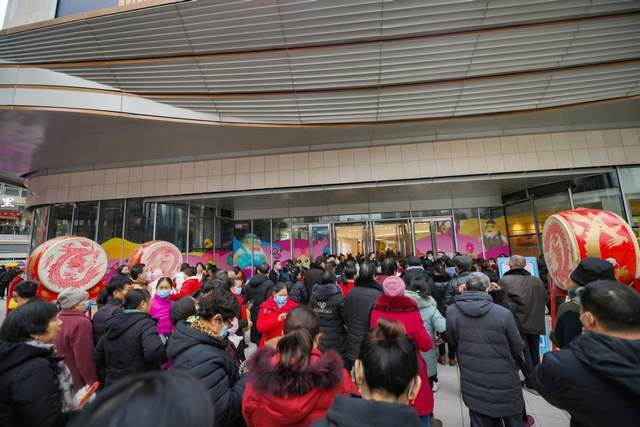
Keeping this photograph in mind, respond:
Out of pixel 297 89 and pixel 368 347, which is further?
pixel 297 89

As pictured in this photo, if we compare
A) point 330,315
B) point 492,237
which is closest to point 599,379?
point 330,315

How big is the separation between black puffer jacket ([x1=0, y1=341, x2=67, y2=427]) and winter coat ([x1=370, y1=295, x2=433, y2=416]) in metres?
2.41

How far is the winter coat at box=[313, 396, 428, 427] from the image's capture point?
107 centimetres

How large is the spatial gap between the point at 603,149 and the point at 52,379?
14.4m

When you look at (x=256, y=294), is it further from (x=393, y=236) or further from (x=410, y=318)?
(x=393, y=236)

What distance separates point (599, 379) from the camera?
1.33 metres

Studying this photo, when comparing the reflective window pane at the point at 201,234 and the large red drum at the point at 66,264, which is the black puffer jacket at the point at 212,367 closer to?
the large red drum at the point at 66,264

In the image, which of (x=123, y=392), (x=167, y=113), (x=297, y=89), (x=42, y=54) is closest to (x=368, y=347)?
(x=123, y=392)

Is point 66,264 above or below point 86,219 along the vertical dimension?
below

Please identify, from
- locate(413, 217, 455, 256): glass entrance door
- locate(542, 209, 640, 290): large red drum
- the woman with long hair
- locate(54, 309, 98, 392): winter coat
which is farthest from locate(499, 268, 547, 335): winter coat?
locate(413, 217, 455, 256): glass entrance door

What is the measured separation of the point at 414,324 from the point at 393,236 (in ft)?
36.5

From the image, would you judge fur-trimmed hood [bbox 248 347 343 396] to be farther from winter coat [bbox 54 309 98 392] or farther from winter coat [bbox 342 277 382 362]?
winter coat [bbox 54 309 98 392]

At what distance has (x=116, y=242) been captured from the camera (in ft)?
42.2

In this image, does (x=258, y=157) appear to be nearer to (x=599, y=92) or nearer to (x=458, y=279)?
(x=458, y=279)
